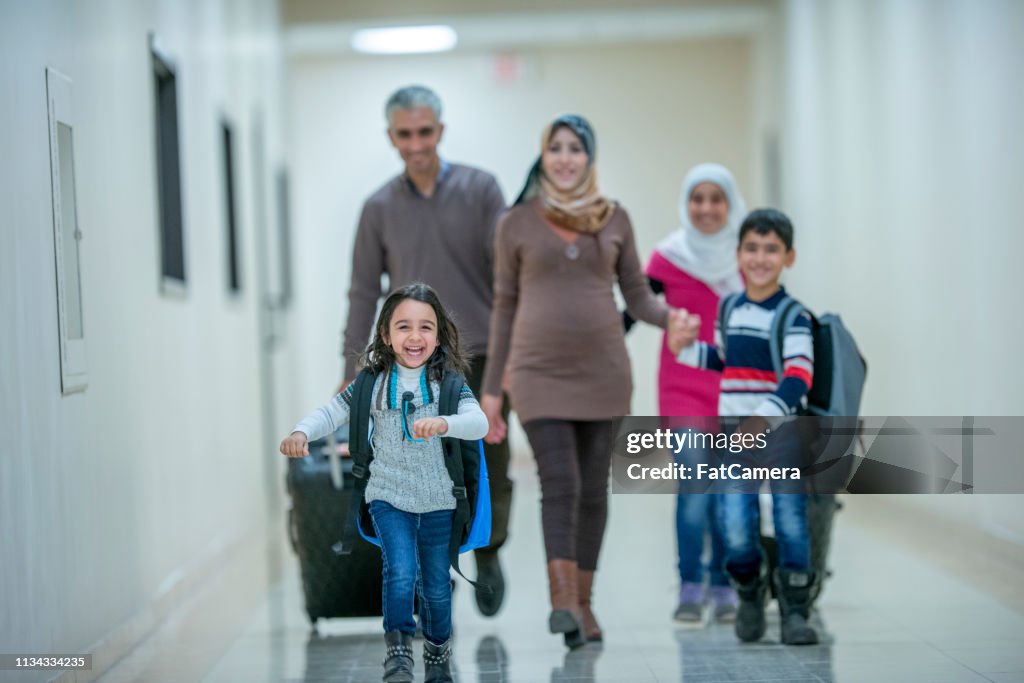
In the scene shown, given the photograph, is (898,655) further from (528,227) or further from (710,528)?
(528,227)

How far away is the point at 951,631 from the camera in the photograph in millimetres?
3945

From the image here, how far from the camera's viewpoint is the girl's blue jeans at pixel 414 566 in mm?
3080

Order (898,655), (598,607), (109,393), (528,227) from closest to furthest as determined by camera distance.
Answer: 1. (898,655)
2. (528,227)
3. (109,393)
4. (598,607)

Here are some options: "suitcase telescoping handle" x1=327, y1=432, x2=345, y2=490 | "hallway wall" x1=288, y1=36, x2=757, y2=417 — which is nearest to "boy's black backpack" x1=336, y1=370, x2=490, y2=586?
"suitcase telescoping handle" x1=327, y1=432, x2=345, y2=490

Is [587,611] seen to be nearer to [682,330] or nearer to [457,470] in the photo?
[682,330]

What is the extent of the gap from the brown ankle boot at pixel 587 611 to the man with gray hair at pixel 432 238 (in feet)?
1.27

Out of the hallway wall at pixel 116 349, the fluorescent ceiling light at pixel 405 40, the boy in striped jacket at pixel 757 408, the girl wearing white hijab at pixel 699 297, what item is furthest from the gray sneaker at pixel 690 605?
the fluorescent ceiling light at pixel 405 40

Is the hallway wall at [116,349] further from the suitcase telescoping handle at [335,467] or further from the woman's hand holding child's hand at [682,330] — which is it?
the woman's hand holding child's hand at [682,330]

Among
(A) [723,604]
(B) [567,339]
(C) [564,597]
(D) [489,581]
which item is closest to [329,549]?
(D) [489,581]

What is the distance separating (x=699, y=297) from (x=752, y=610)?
3.54ft

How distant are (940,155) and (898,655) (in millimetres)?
2704

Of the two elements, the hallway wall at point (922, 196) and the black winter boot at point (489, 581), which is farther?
the hallway wall at point (922, 196)

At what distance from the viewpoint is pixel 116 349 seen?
4355 mm

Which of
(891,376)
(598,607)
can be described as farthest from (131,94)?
(891,376)
